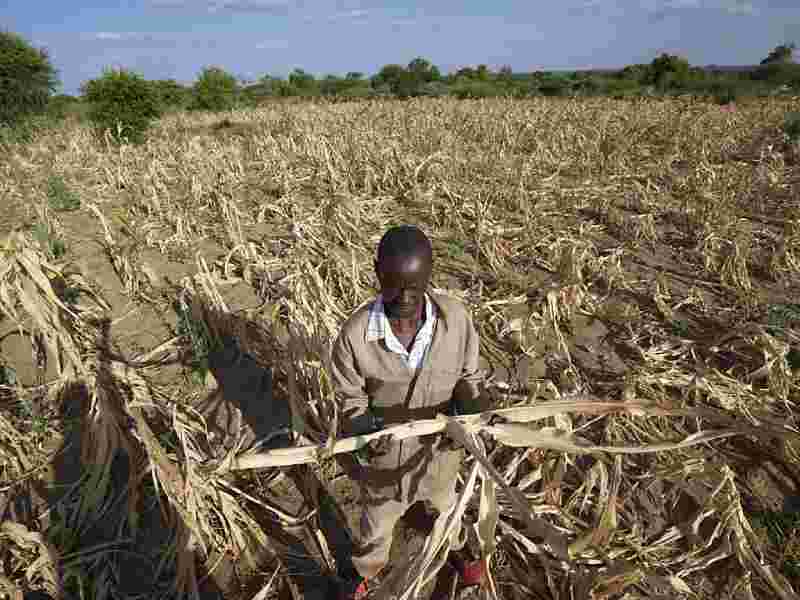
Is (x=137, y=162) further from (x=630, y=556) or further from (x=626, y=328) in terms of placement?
(x=630, y=556)

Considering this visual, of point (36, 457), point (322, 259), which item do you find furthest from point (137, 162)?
point (36, 457)

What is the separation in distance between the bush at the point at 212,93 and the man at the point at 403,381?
2648cm

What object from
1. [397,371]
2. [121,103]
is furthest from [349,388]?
[121,103]

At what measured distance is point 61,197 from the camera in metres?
7.65

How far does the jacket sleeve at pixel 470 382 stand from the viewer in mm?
1831

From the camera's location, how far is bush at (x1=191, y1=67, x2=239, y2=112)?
24.1 meters

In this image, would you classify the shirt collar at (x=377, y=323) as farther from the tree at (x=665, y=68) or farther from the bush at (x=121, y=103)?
the tree at (x=665, y=68)

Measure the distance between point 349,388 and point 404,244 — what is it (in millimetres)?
646

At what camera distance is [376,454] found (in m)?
1.85

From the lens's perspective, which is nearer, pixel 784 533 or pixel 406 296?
pixel 406 296

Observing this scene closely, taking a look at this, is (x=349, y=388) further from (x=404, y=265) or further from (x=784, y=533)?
(x=784, y=533)

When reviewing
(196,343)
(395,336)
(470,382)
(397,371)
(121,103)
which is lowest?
(196,343)

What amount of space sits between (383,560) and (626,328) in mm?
3300

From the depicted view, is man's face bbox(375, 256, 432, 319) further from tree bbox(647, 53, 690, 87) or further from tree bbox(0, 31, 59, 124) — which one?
tree bbox(647, 53, 690, 87)
